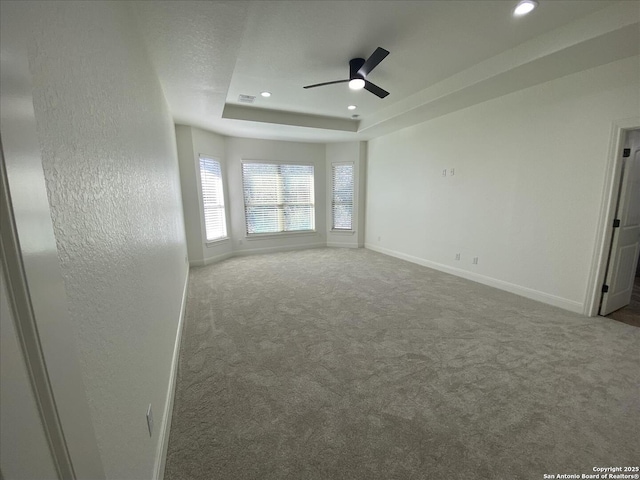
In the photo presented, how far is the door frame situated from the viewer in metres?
2.68

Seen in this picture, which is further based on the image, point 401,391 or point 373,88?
point 373,88

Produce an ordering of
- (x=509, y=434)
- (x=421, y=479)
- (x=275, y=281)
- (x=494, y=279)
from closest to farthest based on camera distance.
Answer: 1. (x=421, y=479)
2. (x=509, y=434)
3. (x=494, y=279)
4. (x=275, y=281)

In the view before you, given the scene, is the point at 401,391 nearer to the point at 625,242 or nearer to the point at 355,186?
the point at 625,242

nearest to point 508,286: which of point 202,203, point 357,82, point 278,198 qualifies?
point 357,82

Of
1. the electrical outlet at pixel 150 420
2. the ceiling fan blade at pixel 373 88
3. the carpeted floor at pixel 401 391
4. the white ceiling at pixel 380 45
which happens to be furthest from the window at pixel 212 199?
the electrical outlet at pixel 150 420

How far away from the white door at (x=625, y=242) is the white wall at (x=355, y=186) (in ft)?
14.3

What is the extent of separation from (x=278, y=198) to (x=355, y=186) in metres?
1.92

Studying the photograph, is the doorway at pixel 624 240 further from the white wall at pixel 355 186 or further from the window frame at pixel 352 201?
the window frame at pixel 352 201

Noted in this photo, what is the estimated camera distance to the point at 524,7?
2133mm

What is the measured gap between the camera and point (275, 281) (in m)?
4.29

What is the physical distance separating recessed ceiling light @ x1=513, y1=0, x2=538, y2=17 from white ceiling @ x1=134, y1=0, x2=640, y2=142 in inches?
2.3

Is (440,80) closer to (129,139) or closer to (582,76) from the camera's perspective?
(582,76)

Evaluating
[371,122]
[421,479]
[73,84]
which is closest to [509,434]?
[421,479]

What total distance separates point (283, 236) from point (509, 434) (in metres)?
5.48
